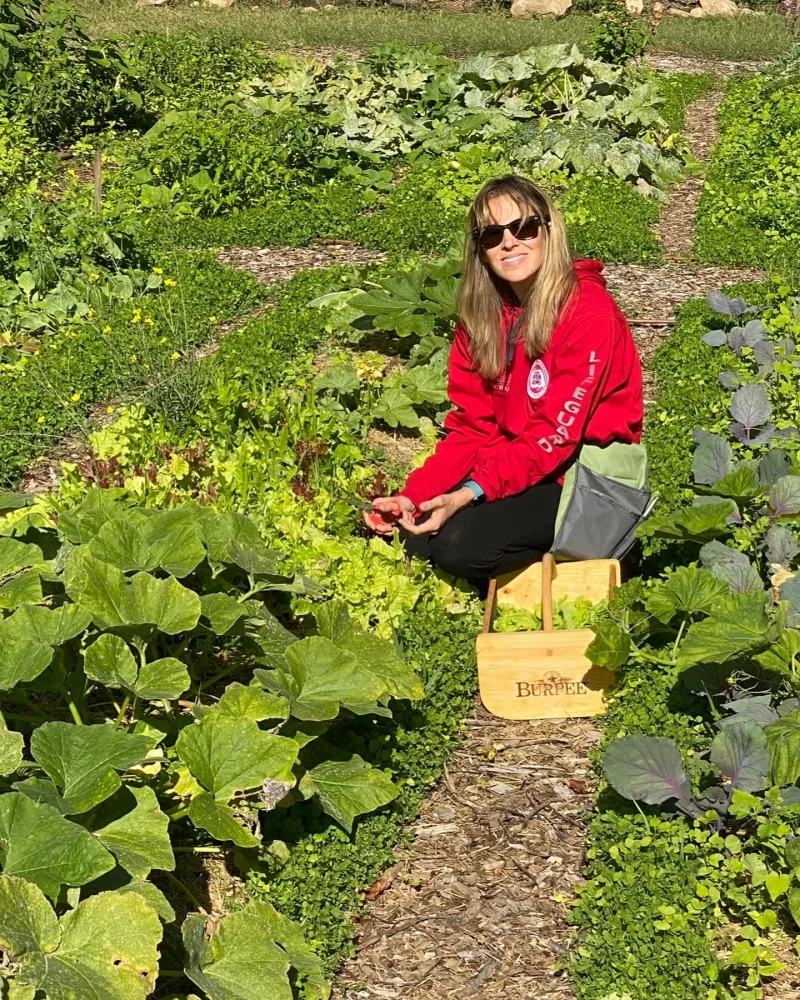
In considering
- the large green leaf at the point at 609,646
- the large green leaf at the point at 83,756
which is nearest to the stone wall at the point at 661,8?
the large green leaf at the point at 609,646

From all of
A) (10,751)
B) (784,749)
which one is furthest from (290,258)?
(10,751)

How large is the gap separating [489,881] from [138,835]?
3.71 feet

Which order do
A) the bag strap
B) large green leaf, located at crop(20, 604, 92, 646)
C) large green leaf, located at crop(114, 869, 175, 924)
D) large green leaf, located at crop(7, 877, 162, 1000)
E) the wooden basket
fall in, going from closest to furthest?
large green leaf, located at crop(7, 877, 162, 1000)
large green leaf, located at crop(114, 869, 175, 924)
large green leaf, located at crop(20, 604, 92, 646)
the wooden basket
the bag strap

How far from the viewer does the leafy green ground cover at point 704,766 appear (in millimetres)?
3025

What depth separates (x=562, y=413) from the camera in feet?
13.9

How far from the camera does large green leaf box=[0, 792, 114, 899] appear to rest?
2.47 m

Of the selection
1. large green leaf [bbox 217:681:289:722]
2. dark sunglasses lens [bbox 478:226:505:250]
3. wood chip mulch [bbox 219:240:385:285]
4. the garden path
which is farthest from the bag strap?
wood chip mulch [bbox 219:240:385:285]

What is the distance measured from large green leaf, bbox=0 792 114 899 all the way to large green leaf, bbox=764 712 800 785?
170 centimetres

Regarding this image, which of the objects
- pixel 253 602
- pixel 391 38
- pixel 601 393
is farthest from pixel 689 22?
pixel 253 602

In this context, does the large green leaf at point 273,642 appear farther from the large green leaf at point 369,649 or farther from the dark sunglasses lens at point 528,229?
the dark sunglasses lens at point 528,229

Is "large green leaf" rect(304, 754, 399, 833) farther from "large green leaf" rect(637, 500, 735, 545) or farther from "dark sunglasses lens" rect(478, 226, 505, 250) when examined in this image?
"dark sunglasses lens" rect(478, 226, 505, 250)

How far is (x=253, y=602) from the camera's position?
11.9 feet

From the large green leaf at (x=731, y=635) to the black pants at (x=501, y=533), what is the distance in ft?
3.15

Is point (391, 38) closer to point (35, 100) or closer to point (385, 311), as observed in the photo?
point (35, 100)
